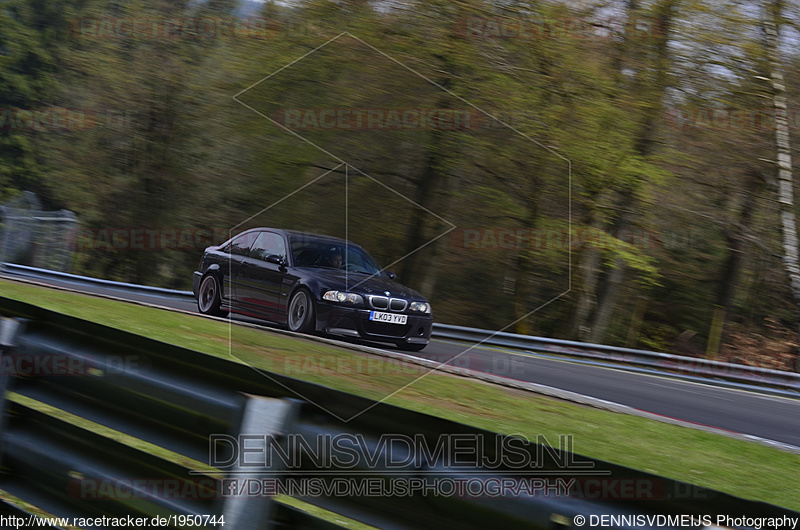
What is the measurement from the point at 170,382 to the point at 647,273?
17770mm

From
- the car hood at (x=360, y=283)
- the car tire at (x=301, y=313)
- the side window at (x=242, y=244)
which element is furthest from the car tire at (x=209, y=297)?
the car hood at (x=360, y=283)

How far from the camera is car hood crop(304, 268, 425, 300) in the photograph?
17.4ft

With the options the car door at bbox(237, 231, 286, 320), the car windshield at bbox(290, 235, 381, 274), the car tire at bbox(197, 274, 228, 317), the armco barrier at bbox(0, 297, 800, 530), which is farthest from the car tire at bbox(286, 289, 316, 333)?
the armco barrier at bbox(0, 297, 800, 530)

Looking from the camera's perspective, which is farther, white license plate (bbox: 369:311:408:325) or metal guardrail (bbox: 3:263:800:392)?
metal guardrail (bbox: 3:263:800:392)

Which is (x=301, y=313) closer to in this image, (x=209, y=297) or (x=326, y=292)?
(x=326, y=292)

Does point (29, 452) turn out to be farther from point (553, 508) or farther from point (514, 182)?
point (514, 182)

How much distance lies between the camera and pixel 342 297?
20.0ft

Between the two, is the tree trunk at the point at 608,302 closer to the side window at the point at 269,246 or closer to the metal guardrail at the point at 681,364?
the metal guardrail at the point at 681,364

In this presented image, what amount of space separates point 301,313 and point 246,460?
10.8ft

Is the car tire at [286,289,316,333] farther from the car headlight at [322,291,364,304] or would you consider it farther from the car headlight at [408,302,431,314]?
the car headlight at [408,302,431,314]

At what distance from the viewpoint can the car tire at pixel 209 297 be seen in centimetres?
834

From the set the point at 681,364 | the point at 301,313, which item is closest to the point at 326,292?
the point at 301,313

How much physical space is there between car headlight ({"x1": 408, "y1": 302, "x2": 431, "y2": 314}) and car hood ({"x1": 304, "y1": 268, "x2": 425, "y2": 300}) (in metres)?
0.05

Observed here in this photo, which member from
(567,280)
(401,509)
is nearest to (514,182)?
(567,280)
